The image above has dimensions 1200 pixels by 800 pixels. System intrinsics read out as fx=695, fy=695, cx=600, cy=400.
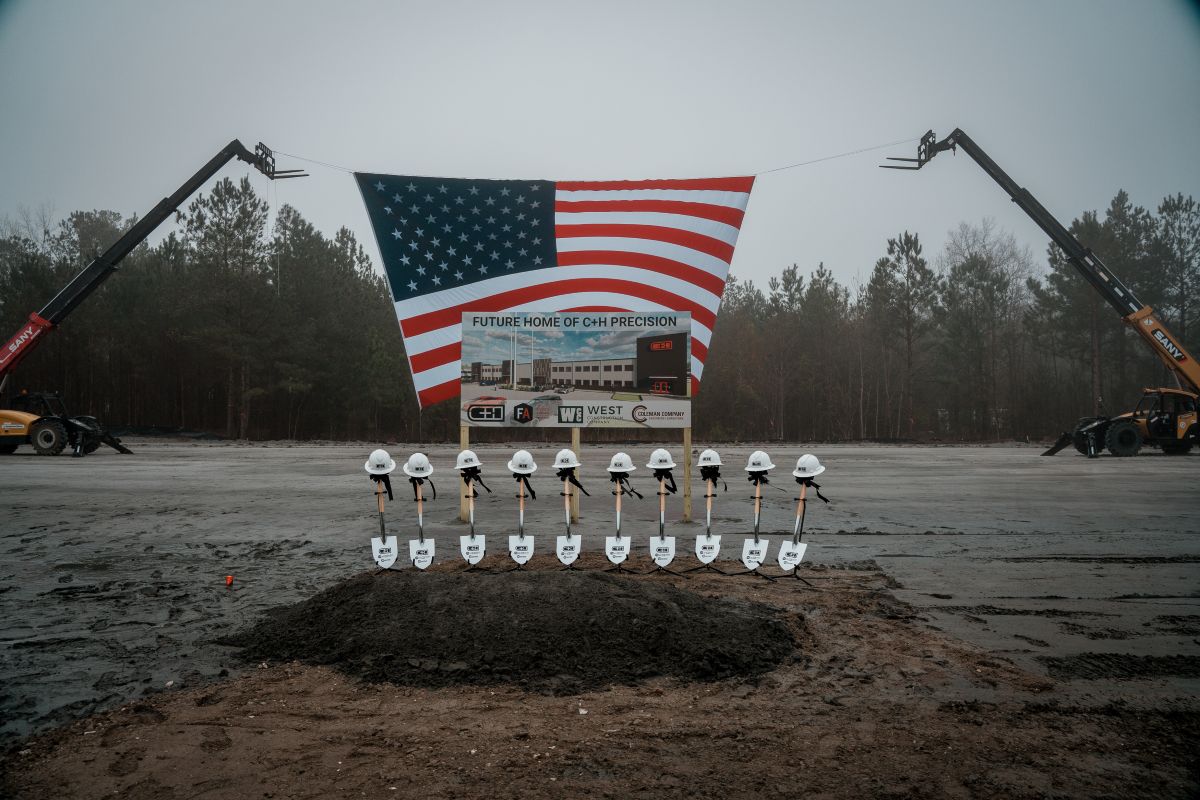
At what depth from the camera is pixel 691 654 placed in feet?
16.2

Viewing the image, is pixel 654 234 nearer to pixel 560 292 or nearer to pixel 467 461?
pixel 560 292

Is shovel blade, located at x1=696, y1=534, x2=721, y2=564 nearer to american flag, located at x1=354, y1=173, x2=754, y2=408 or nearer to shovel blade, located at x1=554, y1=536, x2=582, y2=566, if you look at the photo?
shovel blade, located at x1=554, y1=536, x2=582, y2=566

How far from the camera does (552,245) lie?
11086 mm

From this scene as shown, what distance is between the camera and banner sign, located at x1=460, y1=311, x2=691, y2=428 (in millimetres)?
10250

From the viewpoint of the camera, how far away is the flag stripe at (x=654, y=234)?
11094 millimetres

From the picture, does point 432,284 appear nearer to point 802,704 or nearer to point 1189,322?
point 802,704

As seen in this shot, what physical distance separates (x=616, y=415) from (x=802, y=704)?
624 cm

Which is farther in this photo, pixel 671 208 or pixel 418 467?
pixel 671 208

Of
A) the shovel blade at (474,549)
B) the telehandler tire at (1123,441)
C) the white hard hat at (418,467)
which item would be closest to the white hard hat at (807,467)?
the shovel blade at (474,549)

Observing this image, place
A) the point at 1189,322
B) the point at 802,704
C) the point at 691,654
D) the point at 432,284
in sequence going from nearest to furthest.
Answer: the point at 802,704 < the point at 691,654 < the point at 432,284 < the point at 1189,322

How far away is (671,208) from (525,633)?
7949mm

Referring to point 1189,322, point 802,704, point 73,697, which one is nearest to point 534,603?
point 802,704

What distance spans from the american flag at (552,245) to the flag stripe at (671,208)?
0.02 meters

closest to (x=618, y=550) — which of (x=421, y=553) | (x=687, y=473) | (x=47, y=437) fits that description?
(x=421, y=553)
